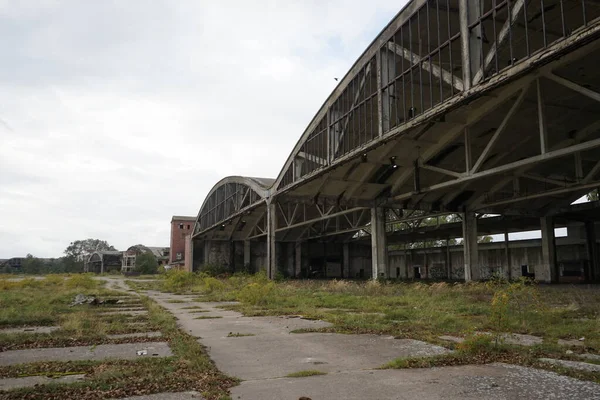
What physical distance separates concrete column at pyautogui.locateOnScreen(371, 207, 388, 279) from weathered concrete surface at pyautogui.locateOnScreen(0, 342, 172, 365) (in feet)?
67.1

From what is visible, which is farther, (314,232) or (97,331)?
(314,232)

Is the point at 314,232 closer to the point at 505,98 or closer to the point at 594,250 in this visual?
the point at 594,250

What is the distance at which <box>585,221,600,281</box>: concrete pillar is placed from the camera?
102 feet

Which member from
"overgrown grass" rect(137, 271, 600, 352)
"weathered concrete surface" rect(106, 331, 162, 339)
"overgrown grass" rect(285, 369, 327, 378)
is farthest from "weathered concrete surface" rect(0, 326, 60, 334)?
"overgrown grass" rect(285, 369, 327, 378)

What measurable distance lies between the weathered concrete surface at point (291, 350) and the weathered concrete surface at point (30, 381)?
200 centimetres

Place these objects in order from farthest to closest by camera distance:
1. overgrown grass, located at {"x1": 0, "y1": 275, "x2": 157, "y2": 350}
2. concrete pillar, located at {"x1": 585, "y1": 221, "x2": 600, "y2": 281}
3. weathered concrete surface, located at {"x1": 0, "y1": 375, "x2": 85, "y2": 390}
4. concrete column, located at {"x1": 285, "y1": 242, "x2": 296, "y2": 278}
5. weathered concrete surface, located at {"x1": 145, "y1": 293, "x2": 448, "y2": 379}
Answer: concrete column, located at {"x1": 285, "y1": 242, "x2": 296, "y2": 278} < concrete pillar, located at {"x1": 585, "y1": 221, "x2": 600, "y2": 281} < overgrown grass, located at {"x1": 0, "y1": 275, "x2": 157, "y2": 350} < weathered concrete surface, located at {"x1": 145, "y1": 293, "x2": 448, "y2": 379} < weathered concrete surface, located at {"x1": 0, "y1": 375, "x2": 85, "y2": 390}

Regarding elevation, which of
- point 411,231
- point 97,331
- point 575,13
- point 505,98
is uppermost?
point 575,13

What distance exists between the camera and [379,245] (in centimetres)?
2805

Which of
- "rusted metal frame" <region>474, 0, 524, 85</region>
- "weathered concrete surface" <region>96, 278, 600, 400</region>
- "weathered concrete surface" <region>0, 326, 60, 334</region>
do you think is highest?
"rusted metal frame" <region>474, 0, 524, 85</region>

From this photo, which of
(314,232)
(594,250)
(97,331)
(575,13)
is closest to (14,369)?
(97,331)

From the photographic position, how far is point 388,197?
28891mm

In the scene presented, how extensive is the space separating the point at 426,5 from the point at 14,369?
1772cm

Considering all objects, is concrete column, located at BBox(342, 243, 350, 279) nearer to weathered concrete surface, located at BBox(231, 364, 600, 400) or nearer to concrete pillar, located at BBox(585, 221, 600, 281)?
concrete pillar, located at BBox(585, 221, 600, 281)

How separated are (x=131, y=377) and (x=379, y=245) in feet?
77.4
